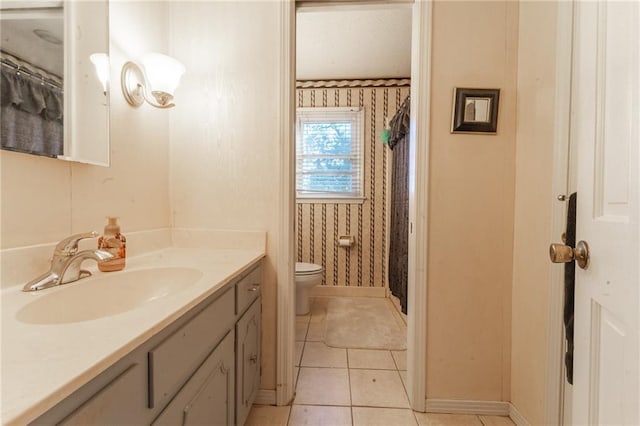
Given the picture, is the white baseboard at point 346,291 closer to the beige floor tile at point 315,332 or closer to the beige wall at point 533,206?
the beige floor tile at point 315,332

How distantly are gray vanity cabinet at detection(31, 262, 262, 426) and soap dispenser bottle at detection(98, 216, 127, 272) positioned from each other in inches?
15.6

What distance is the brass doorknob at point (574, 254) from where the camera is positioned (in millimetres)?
633

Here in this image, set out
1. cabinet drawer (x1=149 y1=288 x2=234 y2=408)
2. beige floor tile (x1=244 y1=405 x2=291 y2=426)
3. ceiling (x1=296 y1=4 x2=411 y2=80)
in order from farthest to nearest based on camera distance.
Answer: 1. ceiling (x1=296 y1=4 x2=411 y2=80)
2. beige floor tile (x1=244 y1=405 x2=291 y2=426)
3. cabinet drawer (x1=149 y1=288 x2=234 y2=408)

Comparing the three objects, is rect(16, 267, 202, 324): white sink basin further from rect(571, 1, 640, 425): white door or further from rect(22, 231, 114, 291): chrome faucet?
rect(571, 1, 640, 425): white door

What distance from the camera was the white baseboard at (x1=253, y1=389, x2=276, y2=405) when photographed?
1417 millimetres

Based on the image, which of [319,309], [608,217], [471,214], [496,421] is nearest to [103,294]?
[608,217]

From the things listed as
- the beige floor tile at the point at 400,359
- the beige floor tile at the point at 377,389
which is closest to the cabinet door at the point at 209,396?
the beige floor tile at the point at 377,389

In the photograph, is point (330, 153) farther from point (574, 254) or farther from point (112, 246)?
point (574, 254)

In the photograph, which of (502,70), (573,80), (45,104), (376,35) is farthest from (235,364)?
(376,35)

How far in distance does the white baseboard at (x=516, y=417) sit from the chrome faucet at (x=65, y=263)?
180 centimetres

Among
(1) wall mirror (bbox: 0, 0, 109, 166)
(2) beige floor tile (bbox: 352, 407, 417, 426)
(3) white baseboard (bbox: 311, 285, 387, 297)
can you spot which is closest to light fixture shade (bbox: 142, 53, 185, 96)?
(1) wall mirror (bbox: 0, 0, 109, 166)

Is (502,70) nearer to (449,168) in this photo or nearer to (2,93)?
(449,168)

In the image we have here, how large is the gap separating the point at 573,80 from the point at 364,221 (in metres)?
2.15

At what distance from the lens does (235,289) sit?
1.02 m
